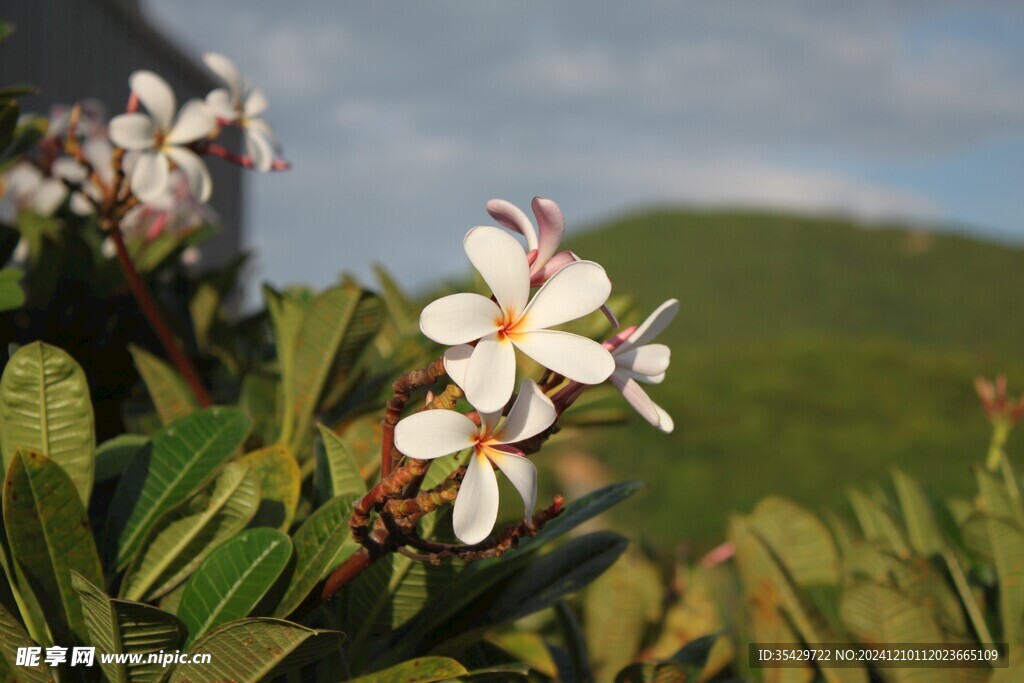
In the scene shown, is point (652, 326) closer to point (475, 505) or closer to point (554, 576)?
Result: point (475, 505)

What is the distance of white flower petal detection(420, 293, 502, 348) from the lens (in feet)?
2.01

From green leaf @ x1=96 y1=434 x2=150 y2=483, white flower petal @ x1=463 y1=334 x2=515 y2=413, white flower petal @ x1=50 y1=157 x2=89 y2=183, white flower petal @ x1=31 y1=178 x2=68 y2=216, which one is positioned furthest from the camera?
white flower petal @ x1=31 y1=178 x2=68 y2=216

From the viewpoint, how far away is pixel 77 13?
5.94 meters

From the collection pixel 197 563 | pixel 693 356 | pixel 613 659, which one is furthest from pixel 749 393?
pixel 197 563

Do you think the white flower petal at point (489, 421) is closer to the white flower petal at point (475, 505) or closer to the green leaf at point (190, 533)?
the white flower petal at point (475, 505)

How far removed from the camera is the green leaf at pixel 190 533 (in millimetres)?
851

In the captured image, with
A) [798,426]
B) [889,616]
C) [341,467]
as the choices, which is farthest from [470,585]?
[798,426]

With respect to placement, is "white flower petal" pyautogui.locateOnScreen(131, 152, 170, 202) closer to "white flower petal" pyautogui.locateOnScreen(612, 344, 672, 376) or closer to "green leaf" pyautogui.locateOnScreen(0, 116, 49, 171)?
"green leaf" pyautogui.locateOnScreen(0, 116, 49, 171)

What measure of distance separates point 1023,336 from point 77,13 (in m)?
16.3

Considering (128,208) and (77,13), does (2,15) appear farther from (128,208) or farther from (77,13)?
(128,208)

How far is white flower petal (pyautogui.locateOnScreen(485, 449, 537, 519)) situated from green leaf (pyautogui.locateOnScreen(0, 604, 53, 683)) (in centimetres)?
43

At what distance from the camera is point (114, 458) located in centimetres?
97

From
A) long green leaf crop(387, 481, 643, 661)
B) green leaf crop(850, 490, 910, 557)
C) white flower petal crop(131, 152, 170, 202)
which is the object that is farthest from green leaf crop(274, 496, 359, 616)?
green leaf crop(850, 490, 910, 557)

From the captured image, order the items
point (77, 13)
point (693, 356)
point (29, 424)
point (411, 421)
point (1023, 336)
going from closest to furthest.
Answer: point (411, 421), point (29, 424), point (77, 13), point (693, 356), point (1023, 336)
